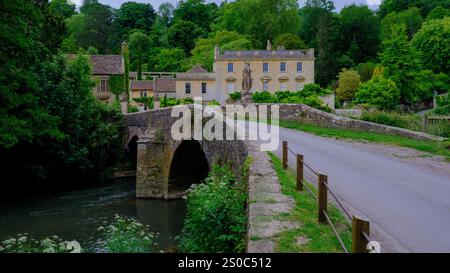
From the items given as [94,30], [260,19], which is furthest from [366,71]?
[94,30]

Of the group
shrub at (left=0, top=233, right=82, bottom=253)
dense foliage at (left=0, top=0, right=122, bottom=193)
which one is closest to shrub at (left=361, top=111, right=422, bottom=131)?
Result: shrub at (left=0, top=233, right=82, bottom=253)

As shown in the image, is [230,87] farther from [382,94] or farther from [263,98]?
[382,94]

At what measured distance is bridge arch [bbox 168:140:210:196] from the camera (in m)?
26.8

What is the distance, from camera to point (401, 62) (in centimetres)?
4238

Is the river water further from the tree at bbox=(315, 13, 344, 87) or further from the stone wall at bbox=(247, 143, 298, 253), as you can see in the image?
the tree at bbox=(315, 13, 344, 87)

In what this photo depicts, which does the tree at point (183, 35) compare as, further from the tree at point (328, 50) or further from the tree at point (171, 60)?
the tree at point (328, 50)

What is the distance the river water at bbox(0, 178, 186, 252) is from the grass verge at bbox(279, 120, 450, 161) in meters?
7.30

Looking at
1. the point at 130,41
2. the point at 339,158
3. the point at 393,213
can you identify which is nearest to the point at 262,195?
the point at 393,213

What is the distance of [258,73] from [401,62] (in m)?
17.1

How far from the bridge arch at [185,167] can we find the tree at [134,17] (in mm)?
68504

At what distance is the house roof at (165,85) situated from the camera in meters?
57.4

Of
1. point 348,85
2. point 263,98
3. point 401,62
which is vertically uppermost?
point 401,62

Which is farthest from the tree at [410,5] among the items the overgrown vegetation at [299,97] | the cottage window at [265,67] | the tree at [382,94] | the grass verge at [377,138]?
the grass verge at [377,138]
